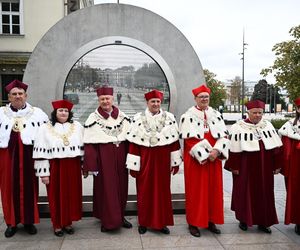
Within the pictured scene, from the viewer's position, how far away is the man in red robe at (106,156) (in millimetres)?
4293

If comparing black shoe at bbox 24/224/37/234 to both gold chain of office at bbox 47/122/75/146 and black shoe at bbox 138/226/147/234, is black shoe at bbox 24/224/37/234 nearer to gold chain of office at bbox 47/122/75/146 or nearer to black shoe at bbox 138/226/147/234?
gold chain of office at bbox 47/122/75/146

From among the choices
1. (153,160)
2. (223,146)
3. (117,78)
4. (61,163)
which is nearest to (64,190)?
(61,163)

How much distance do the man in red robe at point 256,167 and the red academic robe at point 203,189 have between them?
0.97ft

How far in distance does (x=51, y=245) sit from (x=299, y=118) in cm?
343

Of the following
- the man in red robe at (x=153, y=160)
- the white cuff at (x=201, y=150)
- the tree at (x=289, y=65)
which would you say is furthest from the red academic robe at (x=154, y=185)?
the tree at (x=289, y=65)

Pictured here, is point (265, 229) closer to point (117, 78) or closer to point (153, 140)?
point (153, 140)

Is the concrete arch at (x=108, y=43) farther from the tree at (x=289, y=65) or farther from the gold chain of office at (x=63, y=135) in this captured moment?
the tree at (x=289, y=65)

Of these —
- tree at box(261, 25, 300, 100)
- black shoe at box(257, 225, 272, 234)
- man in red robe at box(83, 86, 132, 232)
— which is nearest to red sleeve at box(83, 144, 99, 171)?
man in red robe at box(83, 86, 132, 232)

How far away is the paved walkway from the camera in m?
4.04

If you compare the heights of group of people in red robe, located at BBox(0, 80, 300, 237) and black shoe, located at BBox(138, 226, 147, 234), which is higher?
group of people in red robe, located at BBox(0, 80, 300, 237)

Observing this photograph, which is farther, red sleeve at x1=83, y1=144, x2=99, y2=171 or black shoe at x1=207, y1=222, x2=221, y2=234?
black shoe at x1=207, y1=222, x2=221, y2=234

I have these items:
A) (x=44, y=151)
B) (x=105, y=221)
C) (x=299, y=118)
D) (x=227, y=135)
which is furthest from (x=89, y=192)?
(x=299, y=118)

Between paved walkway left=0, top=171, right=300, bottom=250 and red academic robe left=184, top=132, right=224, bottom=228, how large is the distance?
0.24 metres

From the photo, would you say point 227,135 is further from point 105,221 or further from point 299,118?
point 105,221
